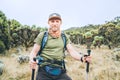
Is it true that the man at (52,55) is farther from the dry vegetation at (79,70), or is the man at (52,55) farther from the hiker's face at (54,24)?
the dry vegetation at (79,70)

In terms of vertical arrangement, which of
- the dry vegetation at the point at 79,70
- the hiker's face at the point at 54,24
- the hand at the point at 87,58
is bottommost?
the dry vegetation at the point at 79,70

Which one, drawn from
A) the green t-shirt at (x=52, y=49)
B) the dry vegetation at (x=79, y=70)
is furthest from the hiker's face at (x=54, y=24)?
the dry vegetation at (x=79, y=70)

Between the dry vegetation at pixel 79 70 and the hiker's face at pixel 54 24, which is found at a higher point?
the hiker's face at pixel 54 24

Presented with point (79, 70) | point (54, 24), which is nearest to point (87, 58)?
point (54, 24)

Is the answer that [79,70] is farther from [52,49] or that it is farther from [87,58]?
[52,49]

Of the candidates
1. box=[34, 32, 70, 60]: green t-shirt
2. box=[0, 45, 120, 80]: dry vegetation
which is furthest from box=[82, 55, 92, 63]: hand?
box=[0, 45, 120, 80]: dry vegetation

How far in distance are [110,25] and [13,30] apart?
21.9 feet

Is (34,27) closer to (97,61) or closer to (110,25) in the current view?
(110,25)

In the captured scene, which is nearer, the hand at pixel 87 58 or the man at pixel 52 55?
the man at pixel 52 55

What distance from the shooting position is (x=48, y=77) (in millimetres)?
5699

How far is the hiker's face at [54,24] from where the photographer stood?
591 cm

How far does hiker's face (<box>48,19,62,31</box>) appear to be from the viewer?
233 inches

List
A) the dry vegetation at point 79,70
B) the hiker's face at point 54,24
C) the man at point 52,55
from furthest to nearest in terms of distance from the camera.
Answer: the dry vegetation at point 79,70 < the hiker's face at point 54,24 < the man at point 52,55

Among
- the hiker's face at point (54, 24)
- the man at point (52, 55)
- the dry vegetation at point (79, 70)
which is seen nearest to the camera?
the man at point (52, 55)
